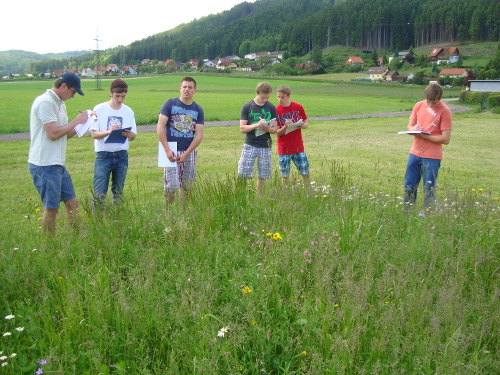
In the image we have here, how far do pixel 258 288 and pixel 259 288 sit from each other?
1 cm

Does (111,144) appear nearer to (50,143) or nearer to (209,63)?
(50,143)

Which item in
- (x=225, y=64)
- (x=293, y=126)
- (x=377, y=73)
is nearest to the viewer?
(x=293, y=126)

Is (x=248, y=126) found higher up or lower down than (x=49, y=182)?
higher up

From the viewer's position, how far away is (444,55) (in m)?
120

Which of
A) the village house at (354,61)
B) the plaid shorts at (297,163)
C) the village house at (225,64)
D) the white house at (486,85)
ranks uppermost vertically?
the village house at (225,64)

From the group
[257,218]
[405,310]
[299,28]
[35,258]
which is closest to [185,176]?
[257,218]

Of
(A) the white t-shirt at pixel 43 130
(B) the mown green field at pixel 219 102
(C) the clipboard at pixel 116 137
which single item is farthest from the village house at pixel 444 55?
(A) the white t-shirt at pixel 43 130

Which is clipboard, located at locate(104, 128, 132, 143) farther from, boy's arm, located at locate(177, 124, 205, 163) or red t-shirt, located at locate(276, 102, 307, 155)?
red t-shirt, located at locate(276, 102, 307, 155)

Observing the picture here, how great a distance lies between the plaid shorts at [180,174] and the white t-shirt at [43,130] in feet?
4.94

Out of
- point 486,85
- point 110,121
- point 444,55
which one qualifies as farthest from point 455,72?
point 110,121

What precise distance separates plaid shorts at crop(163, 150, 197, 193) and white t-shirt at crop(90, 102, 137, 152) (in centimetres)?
71

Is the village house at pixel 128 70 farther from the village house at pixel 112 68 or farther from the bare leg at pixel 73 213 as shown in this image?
the bare leg at pixel 73 213

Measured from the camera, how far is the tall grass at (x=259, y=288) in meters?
2.77

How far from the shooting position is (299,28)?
157m
